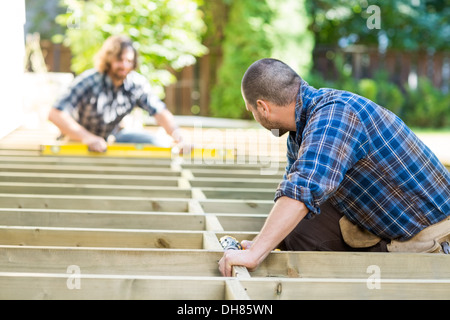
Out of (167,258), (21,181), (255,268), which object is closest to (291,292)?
(255,268)

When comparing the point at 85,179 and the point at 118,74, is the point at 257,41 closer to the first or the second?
the point at 118,74

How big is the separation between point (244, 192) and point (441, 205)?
1.62 m

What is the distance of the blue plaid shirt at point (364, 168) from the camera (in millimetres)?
2229

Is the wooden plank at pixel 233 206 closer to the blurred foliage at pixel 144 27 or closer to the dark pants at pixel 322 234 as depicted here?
the dark pants at pixel 322 234

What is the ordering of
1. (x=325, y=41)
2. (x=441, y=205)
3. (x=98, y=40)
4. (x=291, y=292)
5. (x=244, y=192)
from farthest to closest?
1. (x=325, y=41)
2. (x=98, y=40)
3. (x=244, y=192)
4. (x=441, y=205)
5. (x=291, y=292)

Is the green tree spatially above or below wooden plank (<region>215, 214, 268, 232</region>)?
above

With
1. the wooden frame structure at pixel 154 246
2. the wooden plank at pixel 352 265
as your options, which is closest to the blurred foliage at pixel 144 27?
the wooden frame structure at pixel 154 246

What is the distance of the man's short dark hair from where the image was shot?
240cm

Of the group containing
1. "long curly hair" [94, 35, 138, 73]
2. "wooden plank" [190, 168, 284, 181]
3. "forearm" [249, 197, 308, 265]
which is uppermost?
"long curly hair" [94, 35, 138, 73]

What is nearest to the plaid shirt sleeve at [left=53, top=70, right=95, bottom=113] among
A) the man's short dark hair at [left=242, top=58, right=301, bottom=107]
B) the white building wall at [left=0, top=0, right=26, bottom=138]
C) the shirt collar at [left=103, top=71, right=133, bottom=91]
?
the shirt collar at [left=103, top=71, right=133, bottom=91]

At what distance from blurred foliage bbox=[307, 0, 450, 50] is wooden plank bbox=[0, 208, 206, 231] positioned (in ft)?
37.6

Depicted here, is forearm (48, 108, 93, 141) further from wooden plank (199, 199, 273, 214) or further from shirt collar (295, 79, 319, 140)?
shirt collar (295, 79, 319, 140)

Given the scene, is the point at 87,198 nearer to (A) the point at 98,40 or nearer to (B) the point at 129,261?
(B) the point at 129,261

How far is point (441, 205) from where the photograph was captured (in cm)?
252
